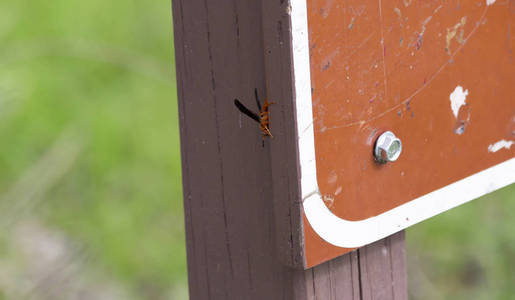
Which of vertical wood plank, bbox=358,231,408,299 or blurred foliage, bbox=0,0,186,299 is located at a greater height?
blurred foliage, bbox=0,0,186,299

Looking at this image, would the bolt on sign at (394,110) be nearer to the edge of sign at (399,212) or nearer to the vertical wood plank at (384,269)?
the edge of sign at (399,212)

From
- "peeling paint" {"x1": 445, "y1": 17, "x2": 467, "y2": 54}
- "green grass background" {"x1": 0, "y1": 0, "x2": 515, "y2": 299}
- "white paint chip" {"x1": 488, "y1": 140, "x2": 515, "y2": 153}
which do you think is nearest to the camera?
"peeling paint" {"x1": 445, "y1": 17, "x2": 467, "y2": 54}

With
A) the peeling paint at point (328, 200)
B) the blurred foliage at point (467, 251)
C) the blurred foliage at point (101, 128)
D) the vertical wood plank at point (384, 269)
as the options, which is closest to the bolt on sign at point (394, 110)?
the peeling paint at point (328, 200)

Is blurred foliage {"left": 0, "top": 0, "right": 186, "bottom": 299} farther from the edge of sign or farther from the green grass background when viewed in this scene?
the edge of sign

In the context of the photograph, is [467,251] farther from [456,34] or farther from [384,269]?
[456,34]

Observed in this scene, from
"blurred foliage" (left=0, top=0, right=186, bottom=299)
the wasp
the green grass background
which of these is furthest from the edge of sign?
"blurred foliage" (left=0, top=0, right=186, bottom=299)

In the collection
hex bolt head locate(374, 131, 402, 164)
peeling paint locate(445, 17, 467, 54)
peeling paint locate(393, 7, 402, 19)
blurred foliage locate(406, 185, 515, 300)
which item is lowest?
hex bolt head locate(374, 131, 402, 164)
